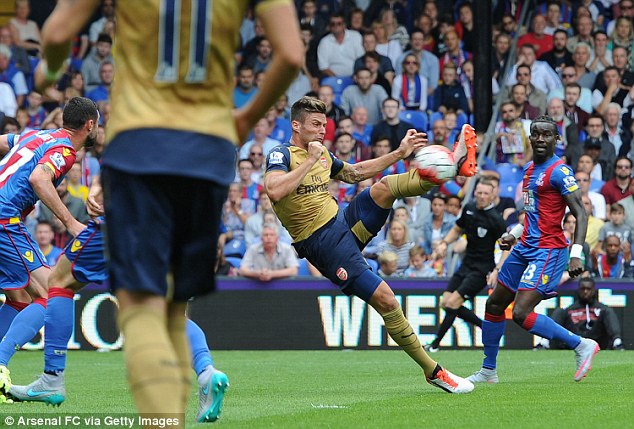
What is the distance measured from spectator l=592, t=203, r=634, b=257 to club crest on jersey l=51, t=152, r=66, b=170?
10.4 m

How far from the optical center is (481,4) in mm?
18188

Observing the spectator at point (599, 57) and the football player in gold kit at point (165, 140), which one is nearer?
the football player in gold kit at point (165, 140)

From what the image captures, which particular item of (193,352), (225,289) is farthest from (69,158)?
(225,289)

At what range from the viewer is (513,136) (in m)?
18.4

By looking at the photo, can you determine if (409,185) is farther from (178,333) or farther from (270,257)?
(270,257)

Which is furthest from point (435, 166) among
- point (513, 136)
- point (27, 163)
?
point (513, 136)

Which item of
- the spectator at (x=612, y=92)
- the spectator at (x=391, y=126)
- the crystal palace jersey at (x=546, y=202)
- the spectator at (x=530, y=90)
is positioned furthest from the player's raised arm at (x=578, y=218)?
the spectator at (x=612, y=92)

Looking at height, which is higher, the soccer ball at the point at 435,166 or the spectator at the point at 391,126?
the soccer ball at the point at 435,166

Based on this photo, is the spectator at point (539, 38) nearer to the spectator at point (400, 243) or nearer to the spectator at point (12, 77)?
the spectator at point (400, 243)

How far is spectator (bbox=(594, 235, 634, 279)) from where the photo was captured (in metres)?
16.5

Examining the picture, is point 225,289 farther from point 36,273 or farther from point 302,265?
point 36,273

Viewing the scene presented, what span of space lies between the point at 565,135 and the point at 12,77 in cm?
973

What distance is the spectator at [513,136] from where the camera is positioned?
18.4m

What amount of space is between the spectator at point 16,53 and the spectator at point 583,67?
984 centimetres
